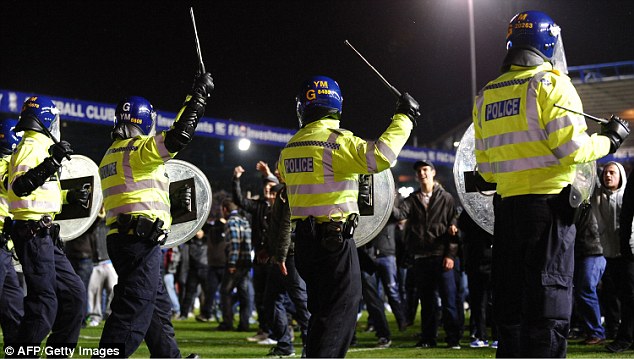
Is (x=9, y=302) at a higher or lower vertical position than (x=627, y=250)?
lower

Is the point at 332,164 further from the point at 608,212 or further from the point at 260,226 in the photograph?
the point at 260,226

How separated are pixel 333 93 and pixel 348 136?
0.54 metres

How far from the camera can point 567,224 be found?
189 inches

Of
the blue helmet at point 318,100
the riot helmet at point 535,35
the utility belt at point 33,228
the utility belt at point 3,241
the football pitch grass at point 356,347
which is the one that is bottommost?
the football pitch grass at point 356,347

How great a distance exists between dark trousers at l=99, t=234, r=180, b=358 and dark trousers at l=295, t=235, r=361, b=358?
135cm

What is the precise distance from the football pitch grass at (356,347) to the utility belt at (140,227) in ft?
9.33

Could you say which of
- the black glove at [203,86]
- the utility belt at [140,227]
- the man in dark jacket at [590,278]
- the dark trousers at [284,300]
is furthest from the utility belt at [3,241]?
the man in dark jacket at [590,278]

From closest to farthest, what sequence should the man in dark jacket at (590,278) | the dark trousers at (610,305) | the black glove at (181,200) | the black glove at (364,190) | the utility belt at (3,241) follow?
1. the black glove at (364,190)
2. the black glove at (181,200)
3. the utility belt at (3,241)
4. the man in dark jacket at (590,278)
5. the dark trousers at (610,305)

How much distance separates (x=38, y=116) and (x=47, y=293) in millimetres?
1665

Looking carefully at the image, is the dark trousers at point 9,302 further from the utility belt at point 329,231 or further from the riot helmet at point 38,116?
the utility belt at point 329,231

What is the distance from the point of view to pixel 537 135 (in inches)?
192

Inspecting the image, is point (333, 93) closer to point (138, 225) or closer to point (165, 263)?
point (138, 225)

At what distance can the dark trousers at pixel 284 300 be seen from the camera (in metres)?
8.68

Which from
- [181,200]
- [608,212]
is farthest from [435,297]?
[181,200]
